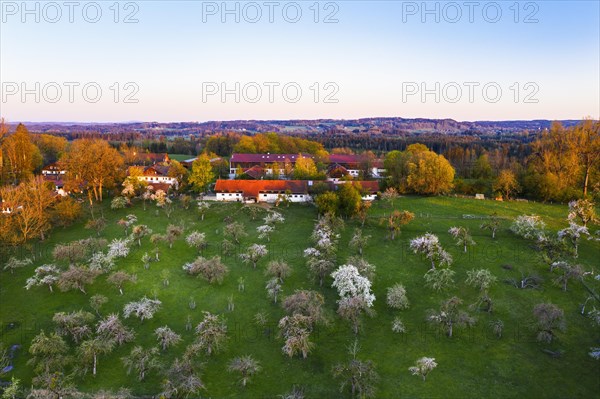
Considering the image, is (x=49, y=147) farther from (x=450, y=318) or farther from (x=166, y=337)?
(x=450, y=318)

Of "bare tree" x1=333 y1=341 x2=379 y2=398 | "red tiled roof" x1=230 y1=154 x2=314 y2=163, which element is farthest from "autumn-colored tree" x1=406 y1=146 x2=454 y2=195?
"bare tree" x1=333 y1=341 x2=379 y2=398

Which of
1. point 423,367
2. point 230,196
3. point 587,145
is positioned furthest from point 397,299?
point 587,145

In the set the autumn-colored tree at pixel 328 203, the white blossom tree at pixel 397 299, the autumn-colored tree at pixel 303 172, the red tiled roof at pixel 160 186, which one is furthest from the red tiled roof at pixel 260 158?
the white blossom tree at pixel 397 299

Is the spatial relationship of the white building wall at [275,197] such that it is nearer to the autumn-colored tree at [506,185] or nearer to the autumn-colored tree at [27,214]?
the autumn-colored tree at [27,214]

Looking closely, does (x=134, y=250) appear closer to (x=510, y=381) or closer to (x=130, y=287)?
(x=130, y=287)

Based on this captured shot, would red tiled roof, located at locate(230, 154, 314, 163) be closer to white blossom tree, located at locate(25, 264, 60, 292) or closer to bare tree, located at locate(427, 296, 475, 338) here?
white blossom tree, located at locate(25, 264, 60, 292)
